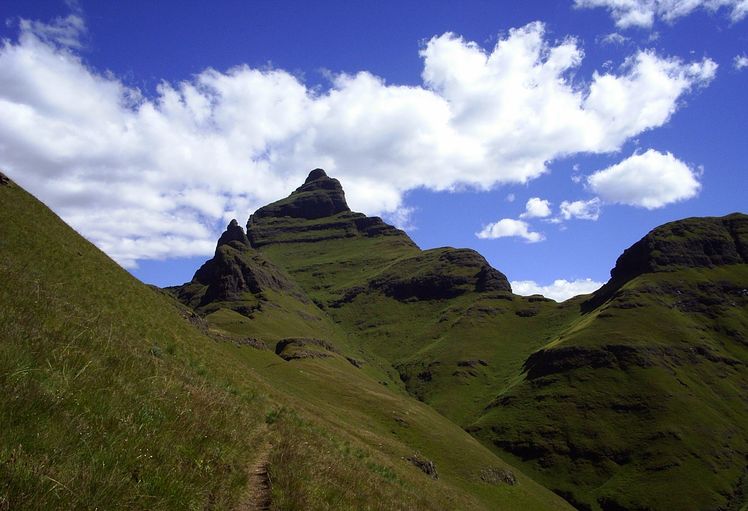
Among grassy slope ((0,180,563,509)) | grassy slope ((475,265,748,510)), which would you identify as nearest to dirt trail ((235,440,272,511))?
grassy slope ((0,180,563,509))

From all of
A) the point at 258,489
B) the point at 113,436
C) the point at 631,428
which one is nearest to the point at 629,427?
the point at 631,428

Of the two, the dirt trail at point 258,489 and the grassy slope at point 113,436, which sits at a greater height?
the grassy slope at point 113,436

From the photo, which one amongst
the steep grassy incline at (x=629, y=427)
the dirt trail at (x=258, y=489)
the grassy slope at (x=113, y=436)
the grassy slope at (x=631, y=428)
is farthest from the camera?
Result: the grassy slope at (x=631, y=428)

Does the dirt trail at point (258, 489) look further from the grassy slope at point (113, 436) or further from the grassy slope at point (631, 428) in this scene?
the grassy slope at point (631, 428)

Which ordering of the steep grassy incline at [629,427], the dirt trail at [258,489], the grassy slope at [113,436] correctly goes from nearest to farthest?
the grassy slope at [113,436] → the dirt trail at [258,489] → the steep grassy incline at [629,427]

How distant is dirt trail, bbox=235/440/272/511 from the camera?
9117 millimetres

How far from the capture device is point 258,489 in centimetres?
993

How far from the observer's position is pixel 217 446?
952 cm

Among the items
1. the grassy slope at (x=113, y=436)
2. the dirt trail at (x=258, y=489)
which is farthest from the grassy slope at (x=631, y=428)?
the dirt trail at (x=258, y=489)

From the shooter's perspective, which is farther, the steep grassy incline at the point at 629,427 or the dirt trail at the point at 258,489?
the steep grassy incline at the point at 629,427

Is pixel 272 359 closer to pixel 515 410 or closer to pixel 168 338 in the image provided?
pixel 168 338

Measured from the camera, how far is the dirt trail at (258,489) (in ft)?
29.9

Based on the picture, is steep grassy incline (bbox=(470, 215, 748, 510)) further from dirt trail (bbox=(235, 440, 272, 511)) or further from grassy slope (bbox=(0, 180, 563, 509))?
dirt trail (bbox=(235, 440, 272, 511))

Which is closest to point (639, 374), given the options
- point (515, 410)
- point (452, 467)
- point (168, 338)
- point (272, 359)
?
point (515, 410)
